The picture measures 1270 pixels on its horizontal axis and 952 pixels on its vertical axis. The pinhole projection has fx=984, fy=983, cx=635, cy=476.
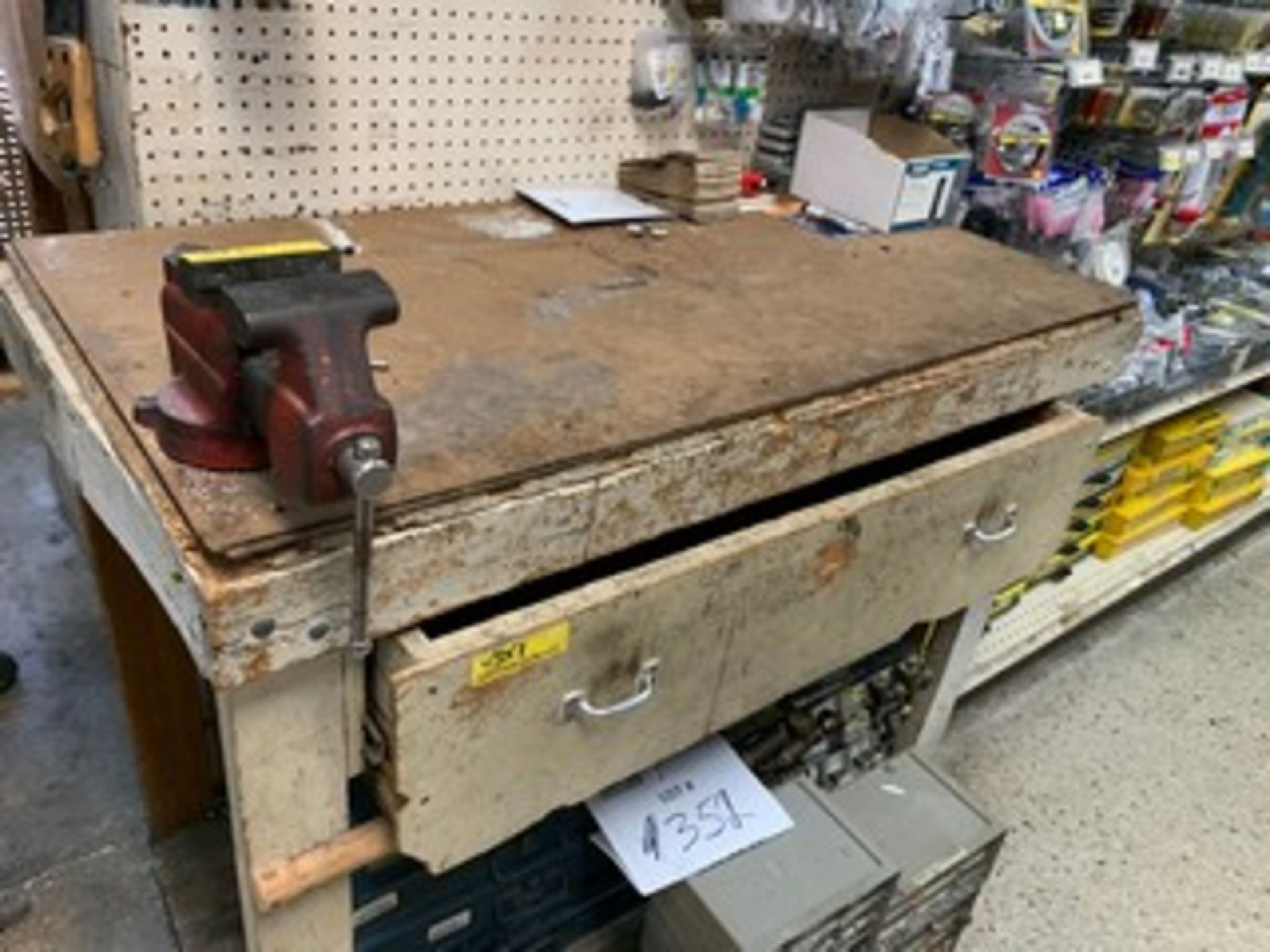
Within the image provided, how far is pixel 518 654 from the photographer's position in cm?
70

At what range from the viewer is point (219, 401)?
594 mm

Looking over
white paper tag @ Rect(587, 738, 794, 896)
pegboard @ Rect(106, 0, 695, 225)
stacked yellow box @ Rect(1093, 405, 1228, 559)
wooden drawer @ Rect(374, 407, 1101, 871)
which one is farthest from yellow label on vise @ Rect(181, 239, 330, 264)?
stacked yellow box @ Rect(1093, 405, 1228, 559)

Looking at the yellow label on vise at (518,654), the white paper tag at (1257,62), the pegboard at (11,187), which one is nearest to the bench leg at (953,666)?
the yellow label on vise at (518,654)

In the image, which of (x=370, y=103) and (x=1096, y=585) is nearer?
(x=370, y=103)

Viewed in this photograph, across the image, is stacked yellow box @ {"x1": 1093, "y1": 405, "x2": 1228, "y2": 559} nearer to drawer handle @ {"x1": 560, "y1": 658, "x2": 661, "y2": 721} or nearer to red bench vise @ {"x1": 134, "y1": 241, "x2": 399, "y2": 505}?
drawer handle @ {"x1": 560, "y1": 658, "x2": 661, "y2": 721}

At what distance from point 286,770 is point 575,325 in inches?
17.6

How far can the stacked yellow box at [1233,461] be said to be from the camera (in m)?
2.04

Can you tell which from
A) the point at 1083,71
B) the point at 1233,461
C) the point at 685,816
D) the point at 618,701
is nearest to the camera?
the point at 618,701

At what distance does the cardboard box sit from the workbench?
0.47 feet

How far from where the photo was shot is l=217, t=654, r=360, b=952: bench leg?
667 millimetres

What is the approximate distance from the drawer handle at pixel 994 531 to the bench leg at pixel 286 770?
0.66 m

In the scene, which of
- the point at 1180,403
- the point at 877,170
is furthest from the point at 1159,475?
the point at 877,170

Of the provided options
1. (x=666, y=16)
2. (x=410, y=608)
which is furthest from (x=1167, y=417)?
(x=410, y=608)

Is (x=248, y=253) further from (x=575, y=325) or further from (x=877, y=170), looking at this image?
(x=877, y=170)
